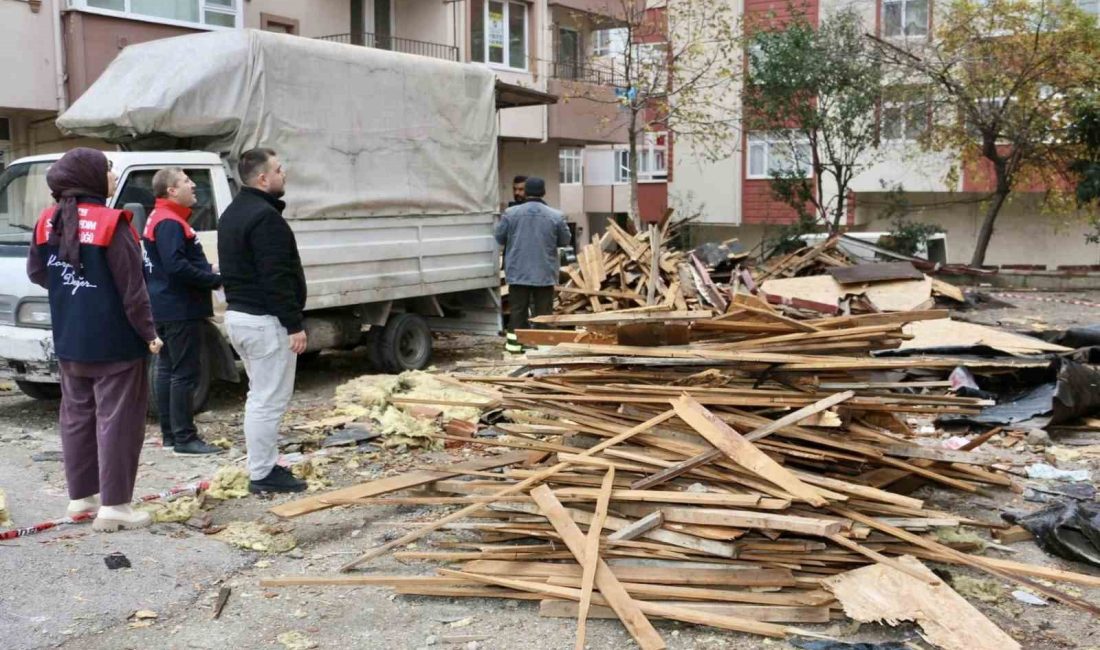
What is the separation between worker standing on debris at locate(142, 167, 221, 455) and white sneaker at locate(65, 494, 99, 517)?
65.9 inches

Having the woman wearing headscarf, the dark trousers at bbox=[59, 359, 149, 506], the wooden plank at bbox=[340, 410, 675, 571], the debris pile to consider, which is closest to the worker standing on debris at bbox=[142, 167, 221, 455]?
the debris pile

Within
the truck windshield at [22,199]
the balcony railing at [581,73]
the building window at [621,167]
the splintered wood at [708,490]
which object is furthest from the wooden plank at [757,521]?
the building window at [621,167]

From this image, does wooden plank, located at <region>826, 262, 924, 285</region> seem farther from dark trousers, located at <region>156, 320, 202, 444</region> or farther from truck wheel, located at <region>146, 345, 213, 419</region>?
dark trousers, located at <region>156, 320, 202, 444</region>

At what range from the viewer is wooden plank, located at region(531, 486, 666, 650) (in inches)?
157

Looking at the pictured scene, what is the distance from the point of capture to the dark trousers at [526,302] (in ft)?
36.9

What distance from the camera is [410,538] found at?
4.84 metres

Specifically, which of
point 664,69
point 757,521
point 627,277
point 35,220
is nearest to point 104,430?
point 757,521

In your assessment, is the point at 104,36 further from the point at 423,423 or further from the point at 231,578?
the point at 231,578

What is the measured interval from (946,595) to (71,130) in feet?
26.1

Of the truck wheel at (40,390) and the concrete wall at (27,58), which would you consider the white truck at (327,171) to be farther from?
the concrete wall at (27,58)

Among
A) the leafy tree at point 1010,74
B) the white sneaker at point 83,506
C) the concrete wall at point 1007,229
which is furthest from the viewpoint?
the concrete wall at point 1007,229

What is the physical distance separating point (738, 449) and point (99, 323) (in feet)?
10.9

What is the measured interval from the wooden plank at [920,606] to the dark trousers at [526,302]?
7.17 metres

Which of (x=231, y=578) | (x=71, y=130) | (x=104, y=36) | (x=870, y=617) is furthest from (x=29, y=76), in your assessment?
(x=870, y=617)
